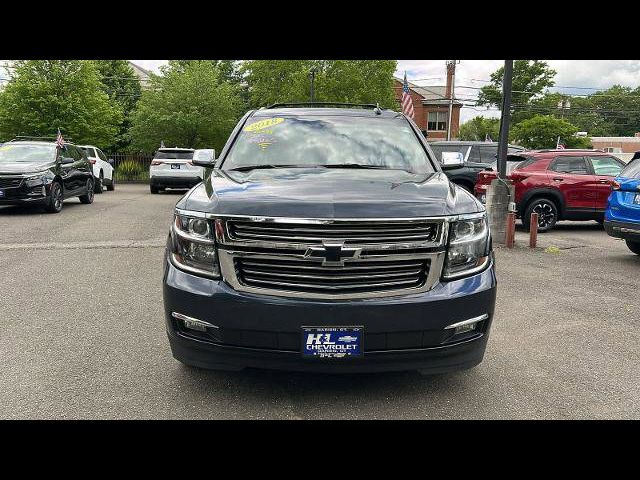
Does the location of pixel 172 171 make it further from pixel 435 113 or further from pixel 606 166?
pixel 435 113

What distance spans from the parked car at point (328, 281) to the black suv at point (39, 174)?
1064 cm

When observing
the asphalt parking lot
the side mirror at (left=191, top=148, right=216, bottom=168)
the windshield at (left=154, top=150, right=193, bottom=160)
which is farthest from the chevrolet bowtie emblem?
the windshield at (left=154, top=150, right=193, bottom=160)

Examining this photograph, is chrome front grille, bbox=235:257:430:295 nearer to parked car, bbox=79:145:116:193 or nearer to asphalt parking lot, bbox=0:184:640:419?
asphalt parking lot, bbox=0:184:640:419

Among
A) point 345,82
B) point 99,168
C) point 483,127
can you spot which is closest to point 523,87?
point 483,127

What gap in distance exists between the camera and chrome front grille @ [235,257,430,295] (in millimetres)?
3166

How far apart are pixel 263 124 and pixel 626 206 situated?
594 centimetres

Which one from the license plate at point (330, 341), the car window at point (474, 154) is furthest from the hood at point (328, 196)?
the car window at point (474, 154)

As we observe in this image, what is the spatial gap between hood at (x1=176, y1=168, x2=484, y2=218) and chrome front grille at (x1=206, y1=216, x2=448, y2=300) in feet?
0.20

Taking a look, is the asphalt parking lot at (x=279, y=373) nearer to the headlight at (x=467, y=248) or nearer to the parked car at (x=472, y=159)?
the headlight at (x=467, y=248)

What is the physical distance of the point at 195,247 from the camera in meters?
3.31

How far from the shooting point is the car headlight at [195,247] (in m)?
3.26
